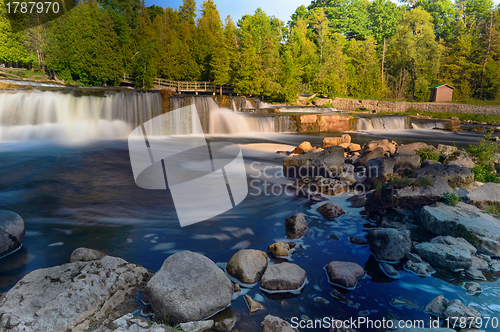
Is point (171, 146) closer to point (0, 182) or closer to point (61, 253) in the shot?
point (0, 182)

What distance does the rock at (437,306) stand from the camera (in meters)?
3.34

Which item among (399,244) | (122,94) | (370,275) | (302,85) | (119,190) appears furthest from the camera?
(302,85)

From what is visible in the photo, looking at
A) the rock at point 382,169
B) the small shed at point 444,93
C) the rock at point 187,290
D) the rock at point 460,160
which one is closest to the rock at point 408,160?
the rock at point 382,169

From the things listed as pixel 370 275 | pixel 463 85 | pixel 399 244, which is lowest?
Answer: pixel 370 275

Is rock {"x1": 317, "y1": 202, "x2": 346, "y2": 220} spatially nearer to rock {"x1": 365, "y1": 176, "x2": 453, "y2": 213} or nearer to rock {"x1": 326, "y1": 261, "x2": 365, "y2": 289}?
rock {"x1": 365, "y1": 176, "x2": 453, "y2": 213}

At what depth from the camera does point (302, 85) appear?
49625 mm

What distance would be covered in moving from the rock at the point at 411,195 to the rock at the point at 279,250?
8.30 feet

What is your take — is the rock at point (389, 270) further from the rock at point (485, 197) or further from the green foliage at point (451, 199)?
the rock at point (485, 197)

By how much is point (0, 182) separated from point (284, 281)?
8454 millimetres

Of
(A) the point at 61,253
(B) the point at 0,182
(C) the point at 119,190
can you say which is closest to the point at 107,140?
(B) the point at 0,182

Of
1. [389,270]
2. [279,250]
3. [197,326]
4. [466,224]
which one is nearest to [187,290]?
[197,326]

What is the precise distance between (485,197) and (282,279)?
4.45 meters

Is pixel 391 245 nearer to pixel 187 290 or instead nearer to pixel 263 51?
pixel 187 290

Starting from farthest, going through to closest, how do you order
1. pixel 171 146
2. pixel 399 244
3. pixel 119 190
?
pixel 171 146
pixel 119 190
pixel 399 244
